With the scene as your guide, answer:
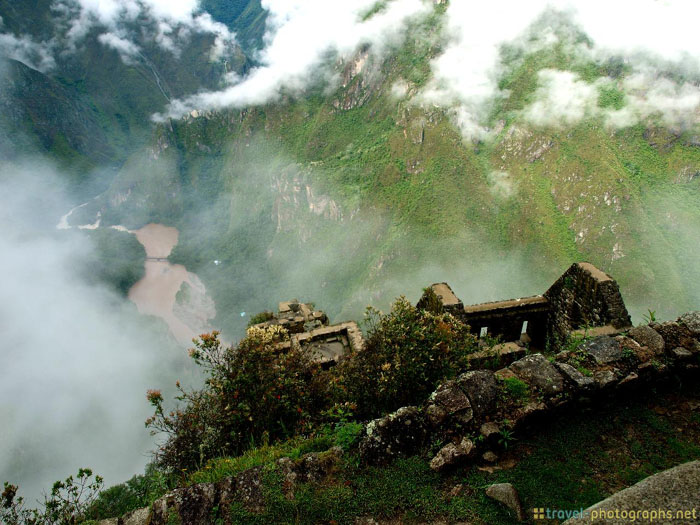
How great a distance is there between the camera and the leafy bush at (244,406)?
23.2 ft

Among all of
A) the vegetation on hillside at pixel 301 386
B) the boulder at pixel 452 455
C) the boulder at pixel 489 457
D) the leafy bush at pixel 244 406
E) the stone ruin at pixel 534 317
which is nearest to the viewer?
the boulder at pixel 452 455

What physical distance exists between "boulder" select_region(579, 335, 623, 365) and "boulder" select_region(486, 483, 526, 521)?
7.64 feet

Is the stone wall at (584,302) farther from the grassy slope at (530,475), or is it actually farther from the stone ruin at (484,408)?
the grassy slope at (530,475)

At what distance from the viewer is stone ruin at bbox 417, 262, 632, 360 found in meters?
9.16

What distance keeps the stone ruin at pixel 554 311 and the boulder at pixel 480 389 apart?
12.7ft

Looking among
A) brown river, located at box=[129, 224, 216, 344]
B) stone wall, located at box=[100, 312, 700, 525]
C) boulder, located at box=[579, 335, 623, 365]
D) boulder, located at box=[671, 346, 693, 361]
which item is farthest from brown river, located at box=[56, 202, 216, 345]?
boulder, located at box=[671, 346, 693, 361]

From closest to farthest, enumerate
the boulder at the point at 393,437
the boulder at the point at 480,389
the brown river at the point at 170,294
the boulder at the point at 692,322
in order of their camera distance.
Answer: the boulder at the point at 393,437 → the boulder at the point at 480,389 → the boulder at the point at 692,322 → the brown river at the point at 170,294

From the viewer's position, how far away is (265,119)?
16712cm

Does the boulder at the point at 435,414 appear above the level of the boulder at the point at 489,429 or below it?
above

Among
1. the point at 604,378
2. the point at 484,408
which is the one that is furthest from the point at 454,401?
the point at 604,378

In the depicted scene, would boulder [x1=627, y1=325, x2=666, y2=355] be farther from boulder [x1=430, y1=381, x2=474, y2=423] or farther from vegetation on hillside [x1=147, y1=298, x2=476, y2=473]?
boulder [x1=430, y1=381, x2=474, y2=423]

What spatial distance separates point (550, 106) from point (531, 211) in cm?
2716

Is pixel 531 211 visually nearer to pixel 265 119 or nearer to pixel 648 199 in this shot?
pixel 648 199

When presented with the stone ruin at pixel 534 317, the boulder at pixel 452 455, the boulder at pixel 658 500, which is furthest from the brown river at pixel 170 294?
the boulder at pixel 658 500
